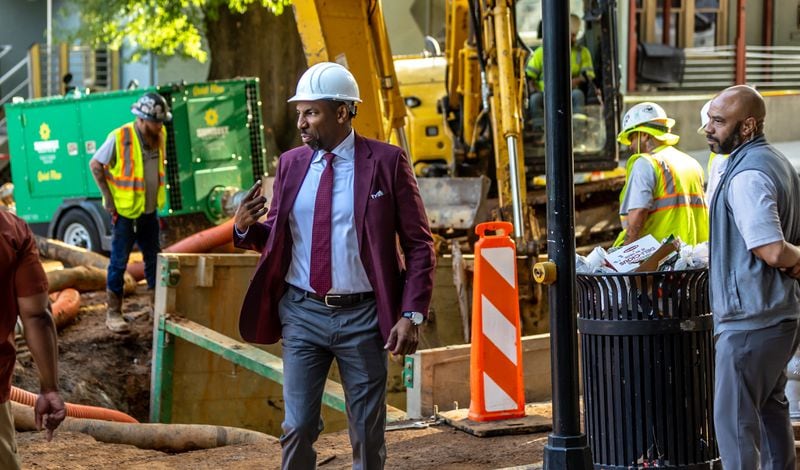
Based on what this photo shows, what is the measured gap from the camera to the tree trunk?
1992 centimetres

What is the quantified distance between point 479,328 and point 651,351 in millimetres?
2137

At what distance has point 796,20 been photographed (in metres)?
25.6

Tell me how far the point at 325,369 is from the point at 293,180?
2.76 ft

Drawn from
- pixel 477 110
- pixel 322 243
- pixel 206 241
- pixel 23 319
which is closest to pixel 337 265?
pixel 322 243

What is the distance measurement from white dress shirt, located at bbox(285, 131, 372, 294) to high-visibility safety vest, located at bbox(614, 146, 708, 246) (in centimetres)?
267

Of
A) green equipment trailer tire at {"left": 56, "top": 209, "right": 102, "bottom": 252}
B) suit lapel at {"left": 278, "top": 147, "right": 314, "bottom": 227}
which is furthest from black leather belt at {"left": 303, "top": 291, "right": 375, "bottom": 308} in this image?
green equipment trailer tire at {"left": 56, "top": 209, "right": 102, "bottom": 252}

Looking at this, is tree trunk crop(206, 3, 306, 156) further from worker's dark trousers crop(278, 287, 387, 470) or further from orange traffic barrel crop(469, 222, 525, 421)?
worker's dark trousers crop(278, 287, 387, 470)

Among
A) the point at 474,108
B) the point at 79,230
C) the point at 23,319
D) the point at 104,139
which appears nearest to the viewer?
the point at 23,319

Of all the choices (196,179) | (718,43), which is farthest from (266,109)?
(718,43)

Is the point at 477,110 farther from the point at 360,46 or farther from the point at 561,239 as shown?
the point at 561,239

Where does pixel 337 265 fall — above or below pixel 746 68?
below

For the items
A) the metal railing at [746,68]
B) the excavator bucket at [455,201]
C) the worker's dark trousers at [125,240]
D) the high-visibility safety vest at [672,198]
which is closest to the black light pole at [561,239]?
the high-visibility safety vest at [672,198]

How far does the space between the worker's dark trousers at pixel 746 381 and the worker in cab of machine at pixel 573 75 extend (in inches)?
336

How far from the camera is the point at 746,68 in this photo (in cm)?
2470
